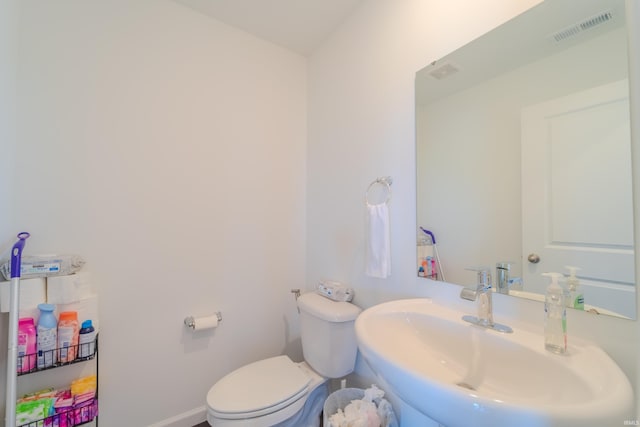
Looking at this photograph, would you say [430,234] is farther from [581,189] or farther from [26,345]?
[26,345]

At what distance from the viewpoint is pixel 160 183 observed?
142 cm

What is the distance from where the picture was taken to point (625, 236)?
663mm

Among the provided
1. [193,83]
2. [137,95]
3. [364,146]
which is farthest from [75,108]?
[364,146]

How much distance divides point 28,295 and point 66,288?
0.37 ft

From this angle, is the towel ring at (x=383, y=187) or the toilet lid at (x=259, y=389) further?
the towel ring at (x=383, y=187)

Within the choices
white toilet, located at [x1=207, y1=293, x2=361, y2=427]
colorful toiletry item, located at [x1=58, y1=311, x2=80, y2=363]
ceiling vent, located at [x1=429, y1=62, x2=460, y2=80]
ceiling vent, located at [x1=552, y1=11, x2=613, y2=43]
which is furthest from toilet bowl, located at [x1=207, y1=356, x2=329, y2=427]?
ceiling vent, located at [x1=552, y1=11, x2=613, y2=43]

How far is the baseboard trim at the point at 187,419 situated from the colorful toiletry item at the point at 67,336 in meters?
0.64

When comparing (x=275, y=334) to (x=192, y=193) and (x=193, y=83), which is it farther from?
(x=193, y=83)

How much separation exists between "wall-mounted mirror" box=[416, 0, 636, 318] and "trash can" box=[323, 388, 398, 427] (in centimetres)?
60

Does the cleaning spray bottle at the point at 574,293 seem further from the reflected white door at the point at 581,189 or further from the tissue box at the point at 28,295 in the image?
the tissue box at the point at 28,295

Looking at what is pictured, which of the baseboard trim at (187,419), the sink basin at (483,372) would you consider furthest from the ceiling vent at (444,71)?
the baseboard trim at (187,419)

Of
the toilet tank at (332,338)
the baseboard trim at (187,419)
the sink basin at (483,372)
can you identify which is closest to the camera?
the sink basin at (483,372)

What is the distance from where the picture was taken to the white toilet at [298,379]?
1076 mm

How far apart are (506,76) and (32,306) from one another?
2.02 m
